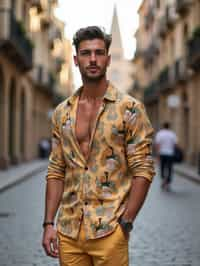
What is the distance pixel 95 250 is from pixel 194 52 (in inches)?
1043

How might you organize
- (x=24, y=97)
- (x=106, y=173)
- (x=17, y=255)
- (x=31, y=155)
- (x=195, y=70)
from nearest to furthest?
(x=106, y=173), (x=17, y=255), (x=195, y=70), (x=24, y=97), (x=31, y=155)

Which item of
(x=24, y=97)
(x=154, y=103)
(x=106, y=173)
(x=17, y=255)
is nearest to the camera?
(x=106, y=173)

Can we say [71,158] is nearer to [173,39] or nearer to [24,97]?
[24,97]

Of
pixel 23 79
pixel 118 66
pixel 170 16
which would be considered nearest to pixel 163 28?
pixel 170 16

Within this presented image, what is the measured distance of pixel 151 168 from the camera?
9.69 feet

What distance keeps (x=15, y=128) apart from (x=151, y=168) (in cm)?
2753

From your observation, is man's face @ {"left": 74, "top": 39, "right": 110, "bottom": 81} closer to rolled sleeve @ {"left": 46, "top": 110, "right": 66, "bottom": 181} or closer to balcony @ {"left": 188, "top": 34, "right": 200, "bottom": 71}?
rolled sleeve @ {"left": 46, "top": 110, "right": 66, "bottom": 181}

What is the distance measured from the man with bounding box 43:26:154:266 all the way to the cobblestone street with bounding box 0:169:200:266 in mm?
3796

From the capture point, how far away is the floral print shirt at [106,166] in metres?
2.88

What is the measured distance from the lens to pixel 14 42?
2562 centimetres

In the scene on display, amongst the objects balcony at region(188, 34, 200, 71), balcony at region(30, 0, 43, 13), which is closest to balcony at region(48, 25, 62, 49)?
balcony at region(30, 0, 43, 13)

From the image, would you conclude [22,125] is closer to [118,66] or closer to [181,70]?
[181,70]

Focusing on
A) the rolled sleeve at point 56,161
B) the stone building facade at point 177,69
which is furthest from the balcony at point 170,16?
the rolled sleeve at point 56,161

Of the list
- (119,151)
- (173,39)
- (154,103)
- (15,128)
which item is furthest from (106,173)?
(154,103)
